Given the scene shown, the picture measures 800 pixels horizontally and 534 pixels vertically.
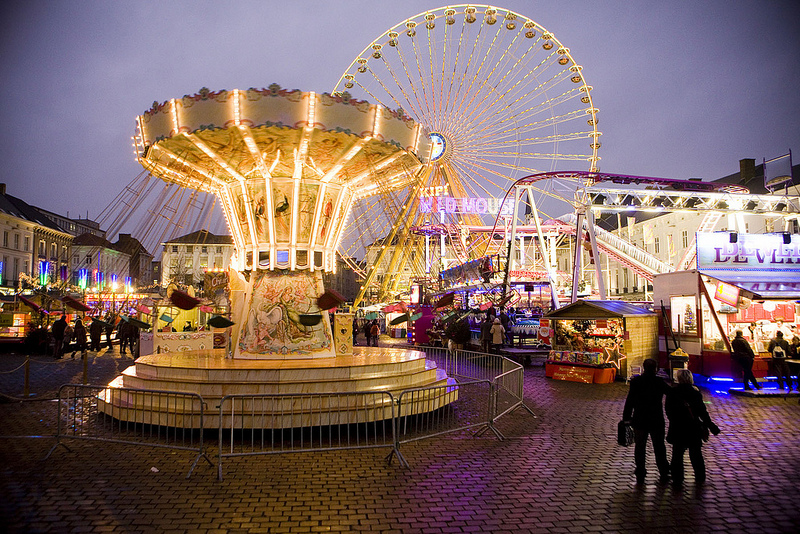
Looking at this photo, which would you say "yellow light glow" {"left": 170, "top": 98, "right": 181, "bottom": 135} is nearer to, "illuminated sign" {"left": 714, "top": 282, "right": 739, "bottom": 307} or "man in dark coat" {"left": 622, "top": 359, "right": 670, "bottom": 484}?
"man in dark coat" {"left": 622, "top": 359, "right": 670, "bottom": 484}

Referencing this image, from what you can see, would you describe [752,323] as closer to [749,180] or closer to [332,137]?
[332,137]

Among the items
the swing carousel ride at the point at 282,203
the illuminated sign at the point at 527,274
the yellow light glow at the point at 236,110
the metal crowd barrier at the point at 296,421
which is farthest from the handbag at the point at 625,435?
the illuminated sign at the point at 527,274

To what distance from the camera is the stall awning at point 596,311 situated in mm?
14875

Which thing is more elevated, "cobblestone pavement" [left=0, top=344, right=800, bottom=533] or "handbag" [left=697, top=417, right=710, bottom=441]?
"handbag" [left=697, top=417, right=710, bottom=441]

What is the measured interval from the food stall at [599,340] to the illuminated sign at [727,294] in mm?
1975

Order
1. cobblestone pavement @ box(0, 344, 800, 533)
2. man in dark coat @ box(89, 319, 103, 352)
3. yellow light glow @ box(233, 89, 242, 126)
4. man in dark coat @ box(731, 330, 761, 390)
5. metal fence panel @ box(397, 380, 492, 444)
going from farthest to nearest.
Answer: man in dark coat @ box(89, 319, 103, 352)
man in dark coat @ box(731, 330, 761, 390)
yellow light glow @ box(233, 89, 242, 126)
metal fence panel @ box(397, 380, 492, 444)
cobblestone pavement @ box(0, 344, 800, 533)

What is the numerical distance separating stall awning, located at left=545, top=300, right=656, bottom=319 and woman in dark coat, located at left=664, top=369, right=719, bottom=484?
9.18 meters

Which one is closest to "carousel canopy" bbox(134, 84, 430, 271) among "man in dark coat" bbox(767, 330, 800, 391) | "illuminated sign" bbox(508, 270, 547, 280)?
"man in dark coat" bbox(767, 330, 800, 391)

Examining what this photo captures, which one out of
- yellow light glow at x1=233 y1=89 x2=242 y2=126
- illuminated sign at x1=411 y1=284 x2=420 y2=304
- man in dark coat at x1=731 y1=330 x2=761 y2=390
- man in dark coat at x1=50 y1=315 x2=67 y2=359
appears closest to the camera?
yellow light glow at x1=233 y1=89 x2=242 y2=126

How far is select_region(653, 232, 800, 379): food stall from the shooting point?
13617 mm

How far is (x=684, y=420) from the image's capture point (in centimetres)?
586

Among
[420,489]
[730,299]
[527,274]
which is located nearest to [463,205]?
[527,274]

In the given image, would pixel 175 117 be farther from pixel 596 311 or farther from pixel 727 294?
pixel 727 294

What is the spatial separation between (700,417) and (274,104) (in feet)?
26.3
